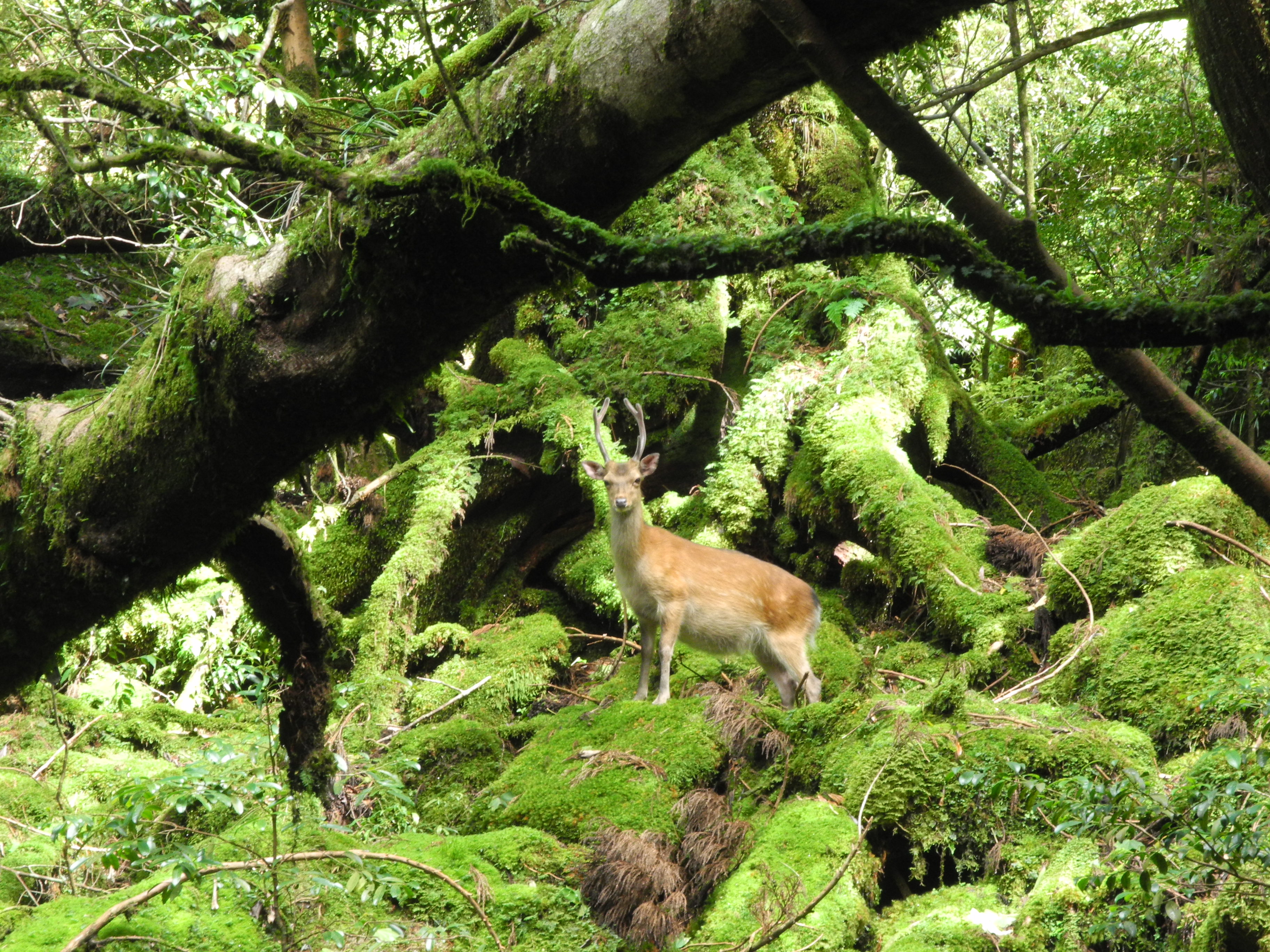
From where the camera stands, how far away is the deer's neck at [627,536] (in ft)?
26.5

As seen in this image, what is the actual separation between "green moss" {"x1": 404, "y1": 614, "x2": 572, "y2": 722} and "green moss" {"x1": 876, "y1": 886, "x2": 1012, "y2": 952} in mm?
4205

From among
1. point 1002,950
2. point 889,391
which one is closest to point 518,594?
point 889,391

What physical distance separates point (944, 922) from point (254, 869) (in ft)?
9.59

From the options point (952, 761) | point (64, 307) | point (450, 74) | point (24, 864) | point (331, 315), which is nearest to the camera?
point (331, 315)

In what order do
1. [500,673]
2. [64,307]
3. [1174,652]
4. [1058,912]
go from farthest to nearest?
[64,307], [500,673], [1174,652], [1058,912]

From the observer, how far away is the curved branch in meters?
3.56

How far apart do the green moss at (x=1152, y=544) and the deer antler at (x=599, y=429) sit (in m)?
3.56

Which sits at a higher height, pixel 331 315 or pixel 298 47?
pixel 298 47

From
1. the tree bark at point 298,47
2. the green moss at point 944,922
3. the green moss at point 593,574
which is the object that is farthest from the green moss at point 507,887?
the tree bark at point 298,47

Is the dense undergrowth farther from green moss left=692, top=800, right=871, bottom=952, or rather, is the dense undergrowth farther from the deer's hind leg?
the deer's hind leg

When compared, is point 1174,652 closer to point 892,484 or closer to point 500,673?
point 892,484

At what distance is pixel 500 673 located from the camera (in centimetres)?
848

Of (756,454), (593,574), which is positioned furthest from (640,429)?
(593,574)

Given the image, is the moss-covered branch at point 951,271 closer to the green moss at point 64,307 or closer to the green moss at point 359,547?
the green moss at point 359,547
